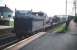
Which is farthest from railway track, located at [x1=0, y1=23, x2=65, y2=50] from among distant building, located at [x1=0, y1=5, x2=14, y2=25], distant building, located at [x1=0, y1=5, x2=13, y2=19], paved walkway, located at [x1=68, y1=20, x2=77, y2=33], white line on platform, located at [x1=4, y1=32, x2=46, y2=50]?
paved walkway, located at [x1=68, y1=20, x2=77, y2=33]

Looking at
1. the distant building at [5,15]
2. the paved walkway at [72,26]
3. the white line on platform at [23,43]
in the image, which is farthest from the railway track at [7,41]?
the paved walkway at [72,26]

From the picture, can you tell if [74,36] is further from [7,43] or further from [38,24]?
[7,43]

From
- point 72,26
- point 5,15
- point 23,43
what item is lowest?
point 23,43

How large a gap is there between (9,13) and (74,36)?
1393 millimetres

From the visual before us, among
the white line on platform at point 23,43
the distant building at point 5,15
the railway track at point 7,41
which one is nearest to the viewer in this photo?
the white line on platform at point 23,43

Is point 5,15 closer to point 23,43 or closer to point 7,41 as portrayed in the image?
point 7,41

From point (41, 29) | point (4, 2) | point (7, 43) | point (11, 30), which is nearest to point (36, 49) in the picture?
point (7, 43)

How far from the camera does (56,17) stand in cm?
379

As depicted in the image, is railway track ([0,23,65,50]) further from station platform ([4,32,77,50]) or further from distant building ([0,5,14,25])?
distant building ([0,5,14,25])

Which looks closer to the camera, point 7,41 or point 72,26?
point 7,41

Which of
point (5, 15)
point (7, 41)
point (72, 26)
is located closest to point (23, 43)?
point (7, 41)

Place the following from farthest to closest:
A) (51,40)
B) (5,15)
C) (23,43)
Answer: (51,40) → (23,43) → (5,15)

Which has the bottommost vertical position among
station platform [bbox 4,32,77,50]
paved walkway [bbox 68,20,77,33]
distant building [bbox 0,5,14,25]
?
station platform [bbox 4,32,77,50]

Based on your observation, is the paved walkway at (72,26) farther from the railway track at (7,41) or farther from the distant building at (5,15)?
the distant building at (5,15)
